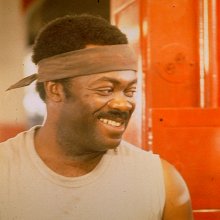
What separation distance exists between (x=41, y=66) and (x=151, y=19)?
355mm

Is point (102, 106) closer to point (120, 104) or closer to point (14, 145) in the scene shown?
point (120, 104)

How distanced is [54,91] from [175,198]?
0.45 meters

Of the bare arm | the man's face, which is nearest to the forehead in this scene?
the man's face

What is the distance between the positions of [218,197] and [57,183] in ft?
1.58

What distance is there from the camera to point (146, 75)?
Result: 1228mm

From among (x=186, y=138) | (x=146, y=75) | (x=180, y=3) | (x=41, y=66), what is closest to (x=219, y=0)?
(x=180, y=3)

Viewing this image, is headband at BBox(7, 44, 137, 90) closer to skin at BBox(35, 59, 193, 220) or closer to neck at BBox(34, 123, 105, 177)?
skin at BBox(35, 59, 193, 220)

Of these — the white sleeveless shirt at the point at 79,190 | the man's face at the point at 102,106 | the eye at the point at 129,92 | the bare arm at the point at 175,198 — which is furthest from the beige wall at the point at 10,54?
→ the bare arm at the point at 175,198

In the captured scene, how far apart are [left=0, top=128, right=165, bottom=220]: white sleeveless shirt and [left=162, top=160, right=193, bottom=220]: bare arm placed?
0.02 meters

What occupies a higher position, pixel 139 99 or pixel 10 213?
pixel 139 99

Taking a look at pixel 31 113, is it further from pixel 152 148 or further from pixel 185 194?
pixel 185 194

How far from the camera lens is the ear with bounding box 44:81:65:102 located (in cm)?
113

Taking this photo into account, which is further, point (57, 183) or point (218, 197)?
point (218, 197)

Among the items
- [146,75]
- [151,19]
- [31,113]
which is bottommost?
[31,113]
